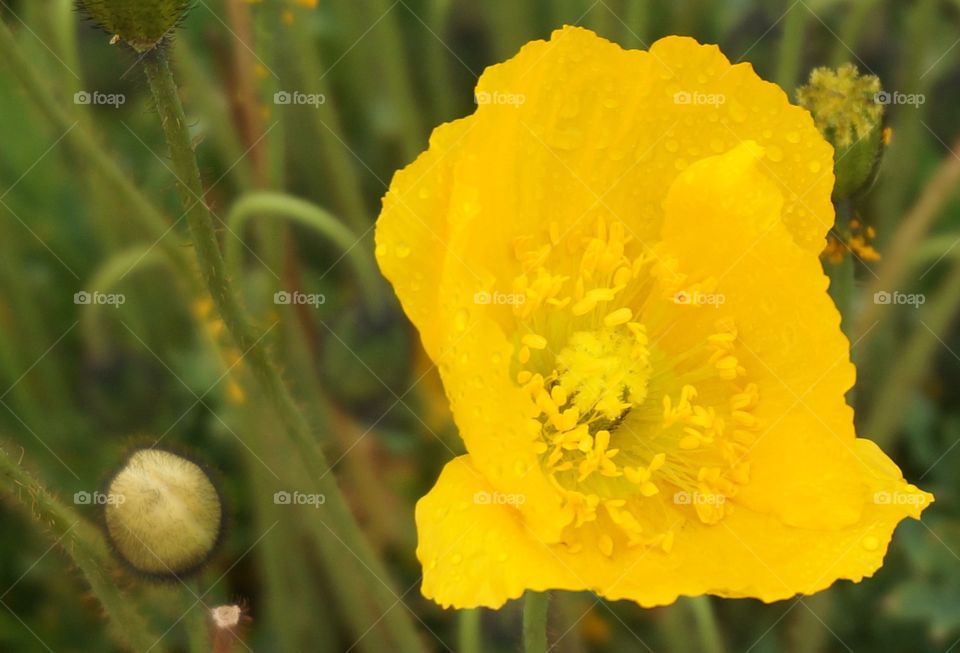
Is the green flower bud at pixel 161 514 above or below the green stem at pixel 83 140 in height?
below

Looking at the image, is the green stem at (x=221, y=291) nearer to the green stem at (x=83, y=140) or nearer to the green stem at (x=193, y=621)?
the green stem at (x=193, y=621)

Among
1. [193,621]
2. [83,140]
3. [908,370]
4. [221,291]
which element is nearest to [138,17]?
[221,291]

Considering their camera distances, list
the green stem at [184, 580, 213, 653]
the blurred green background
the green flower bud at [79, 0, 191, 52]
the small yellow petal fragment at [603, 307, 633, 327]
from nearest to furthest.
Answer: the green flower bud at [79, 0, 191, 52] → the green stem at [184, 580, 213, 653] → the small yellow petal fragment at [603, 307, 633, 327] → the blurred green background

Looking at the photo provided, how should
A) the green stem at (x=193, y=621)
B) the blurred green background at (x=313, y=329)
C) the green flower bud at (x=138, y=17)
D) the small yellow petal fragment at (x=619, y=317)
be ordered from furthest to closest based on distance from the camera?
the blurred green background at (x=313, y=329) → the small yellow petal fragment at (x=619, y=317) → the green stem at (x=193, y=621) → the green flower bud at (x=138, y=17)

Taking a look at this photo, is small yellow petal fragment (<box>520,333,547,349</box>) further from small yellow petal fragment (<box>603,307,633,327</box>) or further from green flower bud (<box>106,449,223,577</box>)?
green flower bud (<box>106,449,223,577</box>)

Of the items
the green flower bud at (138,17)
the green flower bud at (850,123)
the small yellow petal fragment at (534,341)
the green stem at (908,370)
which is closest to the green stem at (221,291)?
the green flower bud at (138,17)

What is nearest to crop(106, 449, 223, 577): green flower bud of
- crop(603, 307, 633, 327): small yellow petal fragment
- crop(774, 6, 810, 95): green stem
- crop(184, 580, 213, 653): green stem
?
crop(184, 580, 213, 653): green stem

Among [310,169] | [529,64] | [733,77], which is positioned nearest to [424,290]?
[529,64]

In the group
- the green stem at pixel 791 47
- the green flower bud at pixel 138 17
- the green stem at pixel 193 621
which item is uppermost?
the green flower bud at pixel 138 17
